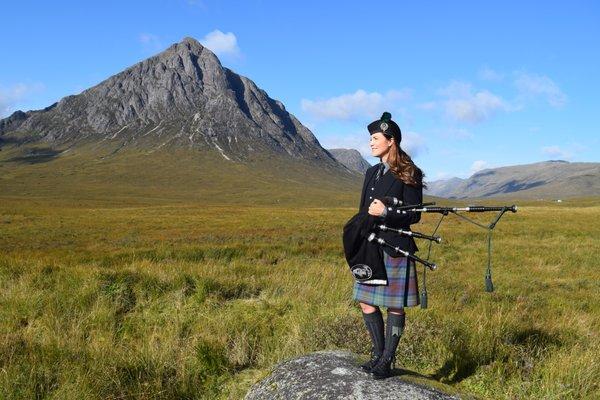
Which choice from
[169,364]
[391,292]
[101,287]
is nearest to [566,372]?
[391,292]

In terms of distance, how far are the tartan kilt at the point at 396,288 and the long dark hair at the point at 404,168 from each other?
85 cm

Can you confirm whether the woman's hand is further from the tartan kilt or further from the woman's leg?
the woman's leg

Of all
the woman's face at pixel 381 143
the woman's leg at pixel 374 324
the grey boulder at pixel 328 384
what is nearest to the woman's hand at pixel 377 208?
the woman's face at pixel 381 143

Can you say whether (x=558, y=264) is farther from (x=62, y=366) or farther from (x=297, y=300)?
(x=62, y=366)

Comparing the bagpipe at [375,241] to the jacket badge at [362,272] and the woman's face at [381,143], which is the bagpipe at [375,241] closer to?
the jacket badge at [362,272]

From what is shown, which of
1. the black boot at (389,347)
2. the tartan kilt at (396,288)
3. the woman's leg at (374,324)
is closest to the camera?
the black boot at (389,347)

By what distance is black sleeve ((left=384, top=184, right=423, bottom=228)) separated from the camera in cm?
468

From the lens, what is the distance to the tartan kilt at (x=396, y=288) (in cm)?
475

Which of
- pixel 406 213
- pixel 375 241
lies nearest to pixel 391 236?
pixel 375 241

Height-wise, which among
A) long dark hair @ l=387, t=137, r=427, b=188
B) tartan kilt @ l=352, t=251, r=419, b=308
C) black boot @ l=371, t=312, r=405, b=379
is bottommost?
black boot @ l=371, t=312, r=405, b=379

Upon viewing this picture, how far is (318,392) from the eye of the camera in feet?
12.7

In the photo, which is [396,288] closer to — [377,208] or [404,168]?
[377,208]

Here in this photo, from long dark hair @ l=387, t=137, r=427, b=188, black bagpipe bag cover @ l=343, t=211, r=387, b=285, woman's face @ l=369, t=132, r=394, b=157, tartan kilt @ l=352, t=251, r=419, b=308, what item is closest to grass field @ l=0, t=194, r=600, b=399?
tartan kilt @ l=352, t=251, r=419, b=308

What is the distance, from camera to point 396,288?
475 cm
